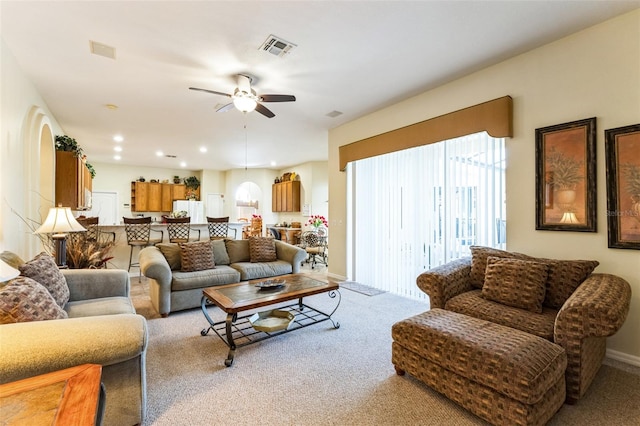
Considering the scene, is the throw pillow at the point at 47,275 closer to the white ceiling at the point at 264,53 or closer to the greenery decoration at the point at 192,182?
the white ceiling at the point at 264,53

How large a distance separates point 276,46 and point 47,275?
2722 mm

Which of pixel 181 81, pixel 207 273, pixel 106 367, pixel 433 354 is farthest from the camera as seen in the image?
pixel 207 273

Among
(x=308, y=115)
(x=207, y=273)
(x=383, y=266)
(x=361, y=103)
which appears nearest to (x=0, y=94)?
(x=207, y=273)

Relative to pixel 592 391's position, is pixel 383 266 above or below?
above

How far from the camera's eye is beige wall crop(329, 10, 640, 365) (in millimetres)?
2422

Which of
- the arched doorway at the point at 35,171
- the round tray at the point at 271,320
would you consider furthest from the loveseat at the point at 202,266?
the arched doorway at the point at 35,171

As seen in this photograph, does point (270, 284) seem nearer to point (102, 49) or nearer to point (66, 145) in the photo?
point (102, 49)

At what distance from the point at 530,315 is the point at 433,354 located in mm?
935

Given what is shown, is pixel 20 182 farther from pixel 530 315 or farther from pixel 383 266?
pixel 530 315

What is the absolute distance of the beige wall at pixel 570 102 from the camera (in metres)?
2.42

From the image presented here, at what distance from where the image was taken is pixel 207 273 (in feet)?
12.4

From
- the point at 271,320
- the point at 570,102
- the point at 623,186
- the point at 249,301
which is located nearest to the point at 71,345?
the point at 249,301

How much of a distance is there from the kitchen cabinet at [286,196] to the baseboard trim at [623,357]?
7.41 metres

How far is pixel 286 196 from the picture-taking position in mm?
9289
